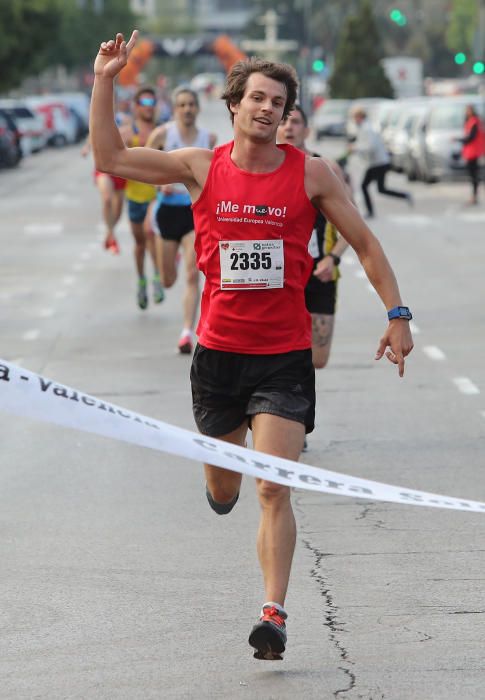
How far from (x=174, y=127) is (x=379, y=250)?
7.81 meters

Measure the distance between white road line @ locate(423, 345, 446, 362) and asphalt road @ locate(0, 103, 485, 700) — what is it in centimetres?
4

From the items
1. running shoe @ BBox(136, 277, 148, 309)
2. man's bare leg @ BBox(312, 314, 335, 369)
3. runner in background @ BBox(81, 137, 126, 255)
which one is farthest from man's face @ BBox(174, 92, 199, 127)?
runner in background @ BBox(81, 137, 126, 255)

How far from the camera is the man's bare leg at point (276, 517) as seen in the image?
5.63 meters

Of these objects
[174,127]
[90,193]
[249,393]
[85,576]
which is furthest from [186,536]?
[90,193]

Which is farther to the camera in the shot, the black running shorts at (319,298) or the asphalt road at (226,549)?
the black running shorts at (319,298)

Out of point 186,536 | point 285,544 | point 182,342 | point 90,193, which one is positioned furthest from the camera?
point 90,193

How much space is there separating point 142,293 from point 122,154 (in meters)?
10.0

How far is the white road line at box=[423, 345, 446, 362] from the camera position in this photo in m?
12.9

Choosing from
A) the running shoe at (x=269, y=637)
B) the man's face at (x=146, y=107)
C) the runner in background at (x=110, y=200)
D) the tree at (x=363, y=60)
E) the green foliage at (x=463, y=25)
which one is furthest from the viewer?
the green foliage at (x=463, y=25)

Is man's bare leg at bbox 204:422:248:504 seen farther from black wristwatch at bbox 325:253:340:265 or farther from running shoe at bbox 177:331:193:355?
running shoe at bbox 177:331:193:355

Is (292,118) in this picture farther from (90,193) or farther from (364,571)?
(90,193)

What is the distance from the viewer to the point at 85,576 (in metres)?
6.76

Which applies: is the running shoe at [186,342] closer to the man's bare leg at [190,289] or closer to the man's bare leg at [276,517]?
the man's bare leg at [190,289]

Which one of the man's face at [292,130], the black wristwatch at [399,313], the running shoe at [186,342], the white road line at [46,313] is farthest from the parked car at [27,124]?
the black wristwatch at [399,313]
